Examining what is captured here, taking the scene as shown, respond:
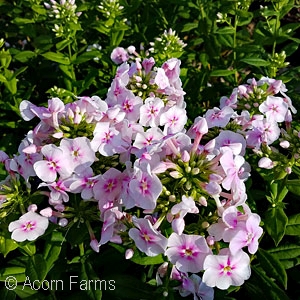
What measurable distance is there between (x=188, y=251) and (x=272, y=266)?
0.99 metres

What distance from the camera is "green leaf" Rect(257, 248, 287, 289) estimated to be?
3.15 meters

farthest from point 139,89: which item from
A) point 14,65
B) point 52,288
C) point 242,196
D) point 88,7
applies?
point 14,65

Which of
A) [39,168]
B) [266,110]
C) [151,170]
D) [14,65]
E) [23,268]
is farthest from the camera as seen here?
[14,65]

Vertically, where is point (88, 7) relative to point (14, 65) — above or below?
above

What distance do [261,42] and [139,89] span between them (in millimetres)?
1883

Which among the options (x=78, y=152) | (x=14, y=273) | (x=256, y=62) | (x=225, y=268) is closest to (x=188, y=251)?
(x=225, y=268)

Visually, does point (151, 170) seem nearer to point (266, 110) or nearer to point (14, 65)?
point (266, 110)

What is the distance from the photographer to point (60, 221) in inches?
113

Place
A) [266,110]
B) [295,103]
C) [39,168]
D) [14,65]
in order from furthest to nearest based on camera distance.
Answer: [14,65] → [295,103] → [266,110] → [39,168]

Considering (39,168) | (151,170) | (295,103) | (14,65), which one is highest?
(151,170)

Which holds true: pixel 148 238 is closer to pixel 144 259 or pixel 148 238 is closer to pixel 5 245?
pixel 144 259

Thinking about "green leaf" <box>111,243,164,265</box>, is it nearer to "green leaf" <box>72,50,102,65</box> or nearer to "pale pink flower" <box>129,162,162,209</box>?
"pale pink flower" <box>129,162,162,209</box>

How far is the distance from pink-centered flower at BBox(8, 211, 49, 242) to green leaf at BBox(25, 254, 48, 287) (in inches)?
13.7

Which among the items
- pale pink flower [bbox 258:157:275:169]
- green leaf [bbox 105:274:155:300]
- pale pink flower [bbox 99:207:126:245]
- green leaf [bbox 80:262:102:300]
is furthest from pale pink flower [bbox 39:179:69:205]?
pale pink flower [bbox 258:157:275:169]
